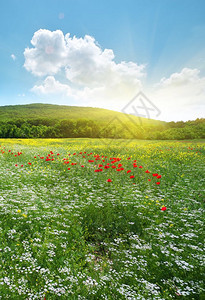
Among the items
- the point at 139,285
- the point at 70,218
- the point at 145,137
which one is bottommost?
the point at 139,285

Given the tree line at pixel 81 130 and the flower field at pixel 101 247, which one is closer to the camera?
the flower field at pixel 101 247

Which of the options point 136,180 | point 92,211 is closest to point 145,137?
point 136,180

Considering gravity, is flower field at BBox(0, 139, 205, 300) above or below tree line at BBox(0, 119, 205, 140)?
below

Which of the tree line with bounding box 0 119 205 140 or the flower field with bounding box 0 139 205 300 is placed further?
the tree line with bounding box 0 119 205 140

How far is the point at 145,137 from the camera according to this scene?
147 feet

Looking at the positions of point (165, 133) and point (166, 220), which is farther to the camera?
point (165, 133)

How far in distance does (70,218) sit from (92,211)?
0.70 metres

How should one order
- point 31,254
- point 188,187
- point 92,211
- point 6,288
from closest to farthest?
point 6,288 → point 31,254 → point 92,211 → point 188,187

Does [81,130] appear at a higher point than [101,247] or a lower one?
higher

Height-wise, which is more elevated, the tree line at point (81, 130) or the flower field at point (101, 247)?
the tree line at point (81, 130)

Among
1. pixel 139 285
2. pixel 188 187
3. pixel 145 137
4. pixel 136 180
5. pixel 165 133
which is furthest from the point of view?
pixel 145 137

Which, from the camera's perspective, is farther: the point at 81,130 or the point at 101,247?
the point at 81,130

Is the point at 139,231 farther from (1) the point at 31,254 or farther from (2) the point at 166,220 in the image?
(1) the point at 31,254

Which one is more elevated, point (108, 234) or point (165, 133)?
point (165, 133)
